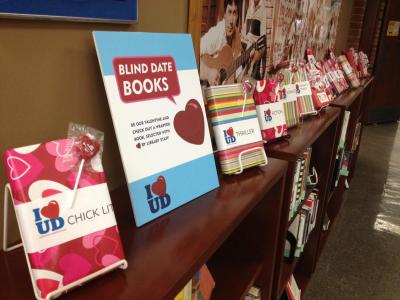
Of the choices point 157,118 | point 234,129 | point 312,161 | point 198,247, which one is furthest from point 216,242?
point 312,161

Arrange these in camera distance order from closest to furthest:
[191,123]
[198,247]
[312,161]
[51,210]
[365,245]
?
[51,210], [198,247], [191,123], [312,161], [365,245]

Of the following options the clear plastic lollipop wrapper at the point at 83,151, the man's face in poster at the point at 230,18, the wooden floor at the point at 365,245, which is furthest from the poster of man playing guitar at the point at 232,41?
the wooden floor at the point at 365,245

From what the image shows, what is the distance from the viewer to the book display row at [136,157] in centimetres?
57

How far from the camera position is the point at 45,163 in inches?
23.4

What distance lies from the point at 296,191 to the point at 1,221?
4.17 ft

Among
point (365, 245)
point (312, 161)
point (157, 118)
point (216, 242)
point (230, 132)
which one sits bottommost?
point (365, 245)

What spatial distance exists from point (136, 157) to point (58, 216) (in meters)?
0.25

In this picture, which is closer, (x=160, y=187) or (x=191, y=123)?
(x=160, y=187)

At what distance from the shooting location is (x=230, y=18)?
56.8 inches

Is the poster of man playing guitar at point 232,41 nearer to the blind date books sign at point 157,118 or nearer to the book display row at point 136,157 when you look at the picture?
the book display row at point 136,157

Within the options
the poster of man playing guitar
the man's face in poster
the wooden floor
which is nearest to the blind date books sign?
the poster of man playing guitar

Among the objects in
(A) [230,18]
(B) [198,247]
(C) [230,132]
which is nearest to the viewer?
(B) [198,247]

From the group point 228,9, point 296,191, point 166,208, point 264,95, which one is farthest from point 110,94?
point 296,191

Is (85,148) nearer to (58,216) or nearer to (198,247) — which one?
(58,216)
